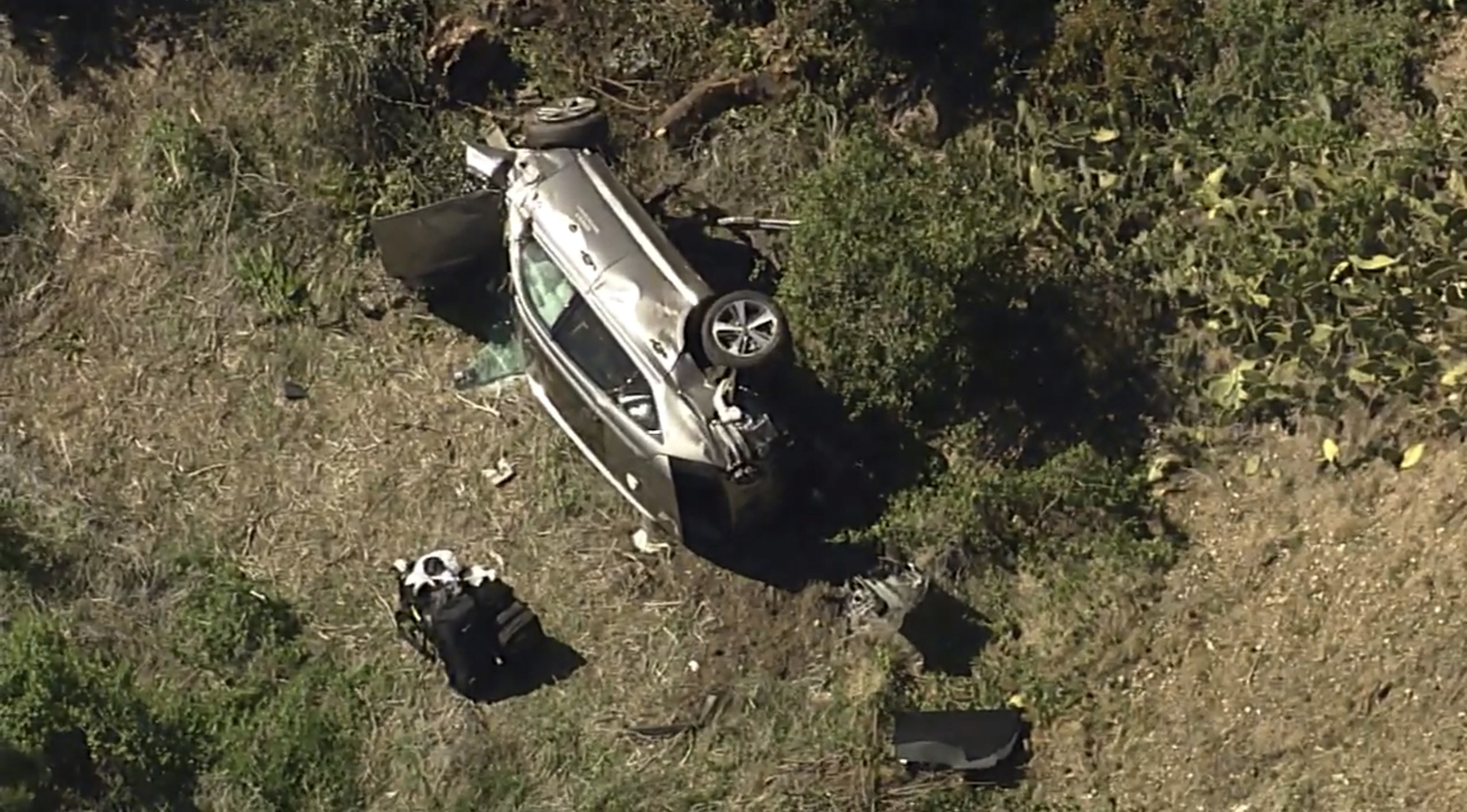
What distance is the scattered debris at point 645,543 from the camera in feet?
30.2

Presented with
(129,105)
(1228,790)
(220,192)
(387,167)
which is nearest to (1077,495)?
(1228,790)

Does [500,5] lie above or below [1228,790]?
above

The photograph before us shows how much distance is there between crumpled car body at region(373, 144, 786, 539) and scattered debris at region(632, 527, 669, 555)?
0.14m

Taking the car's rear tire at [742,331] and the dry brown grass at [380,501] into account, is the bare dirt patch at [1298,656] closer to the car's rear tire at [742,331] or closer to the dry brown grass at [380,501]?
the dry brown grass at [380,501]

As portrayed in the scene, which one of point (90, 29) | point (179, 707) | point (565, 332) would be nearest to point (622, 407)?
point (565, 332)

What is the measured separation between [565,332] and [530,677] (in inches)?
68.6

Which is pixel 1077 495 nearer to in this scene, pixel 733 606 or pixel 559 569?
pixel 733 606

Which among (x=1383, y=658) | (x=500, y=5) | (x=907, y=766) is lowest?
(x=907, y=766)

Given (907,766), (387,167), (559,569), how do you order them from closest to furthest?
(907,766) → (559,569) → (387,167)

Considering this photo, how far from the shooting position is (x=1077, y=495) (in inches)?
345

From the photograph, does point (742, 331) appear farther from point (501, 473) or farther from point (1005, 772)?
point (1005, 772)

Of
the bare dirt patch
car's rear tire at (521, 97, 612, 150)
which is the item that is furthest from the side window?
the bare dirt patch

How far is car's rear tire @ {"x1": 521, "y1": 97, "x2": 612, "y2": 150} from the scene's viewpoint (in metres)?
9.26

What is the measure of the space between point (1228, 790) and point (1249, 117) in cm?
326
